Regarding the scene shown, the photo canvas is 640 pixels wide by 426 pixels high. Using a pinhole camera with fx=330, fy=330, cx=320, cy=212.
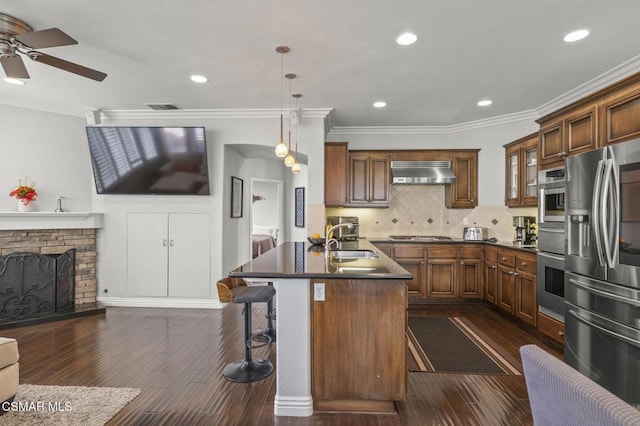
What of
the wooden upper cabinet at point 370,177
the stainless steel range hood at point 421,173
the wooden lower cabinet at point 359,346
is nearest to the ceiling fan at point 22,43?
the wooden lower cabinet at point 359,346

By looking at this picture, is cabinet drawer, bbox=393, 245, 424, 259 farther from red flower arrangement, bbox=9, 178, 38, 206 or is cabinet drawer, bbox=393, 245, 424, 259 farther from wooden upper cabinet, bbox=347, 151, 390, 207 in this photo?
red flower arrangement, bbox=9, 178, 38, 206

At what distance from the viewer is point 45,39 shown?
2.25 m

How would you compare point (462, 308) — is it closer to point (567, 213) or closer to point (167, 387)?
point (567, 213)

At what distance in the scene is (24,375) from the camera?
274 centimetres

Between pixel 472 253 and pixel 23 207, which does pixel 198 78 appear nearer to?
pixel 23 207

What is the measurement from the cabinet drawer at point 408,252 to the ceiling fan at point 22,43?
402 centimetres

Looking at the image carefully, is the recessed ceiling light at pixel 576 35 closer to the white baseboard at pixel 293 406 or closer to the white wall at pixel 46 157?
the white baseboard at pixel 293 406

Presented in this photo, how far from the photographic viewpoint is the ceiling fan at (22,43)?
2.22m

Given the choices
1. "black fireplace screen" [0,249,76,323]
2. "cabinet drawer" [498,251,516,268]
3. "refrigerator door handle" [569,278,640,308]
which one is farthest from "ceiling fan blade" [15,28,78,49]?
"cabinet drawer" [498,251,516,268]

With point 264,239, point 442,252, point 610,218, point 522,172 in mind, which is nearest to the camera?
point 610,218

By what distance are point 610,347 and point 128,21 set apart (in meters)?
4.28

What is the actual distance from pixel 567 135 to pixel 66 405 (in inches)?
184

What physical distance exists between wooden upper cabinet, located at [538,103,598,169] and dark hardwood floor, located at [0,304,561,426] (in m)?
1.94

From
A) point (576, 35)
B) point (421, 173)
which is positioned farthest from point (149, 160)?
point (576, 35)
